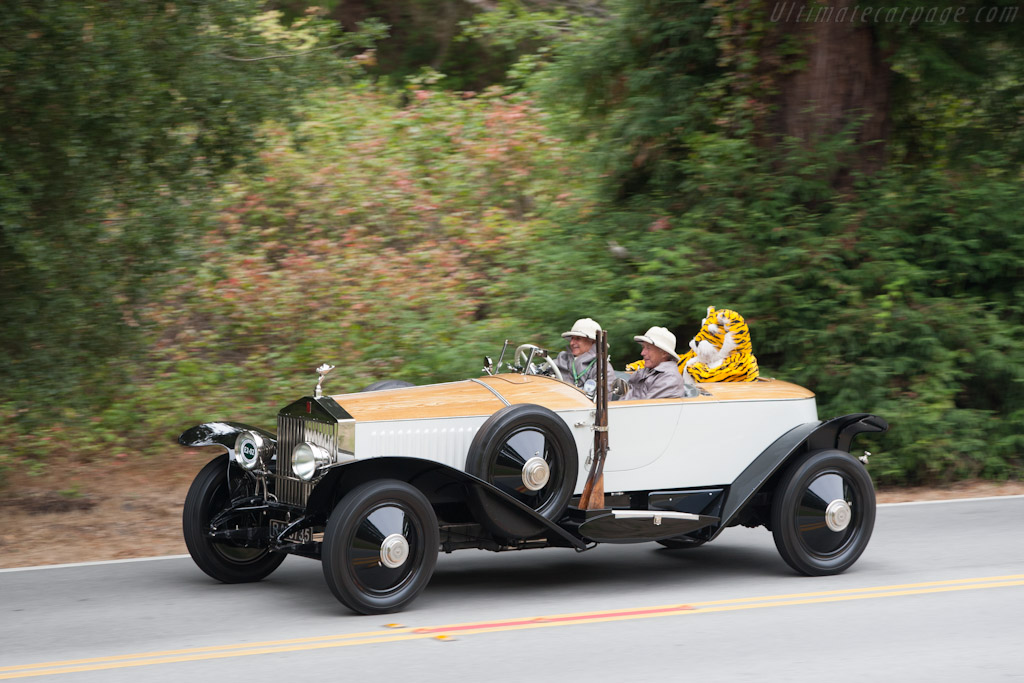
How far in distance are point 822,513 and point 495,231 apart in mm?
9252

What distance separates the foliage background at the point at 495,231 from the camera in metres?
9.45

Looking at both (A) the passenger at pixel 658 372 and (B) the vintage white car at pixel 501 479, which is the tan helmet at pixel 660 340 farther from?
(B) the vintage white car at pixel 501 479

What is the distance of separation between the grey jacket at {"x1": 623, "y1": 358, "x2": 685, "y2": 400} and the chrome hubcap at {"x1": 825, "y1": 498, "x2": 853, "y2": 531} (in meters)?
1.22

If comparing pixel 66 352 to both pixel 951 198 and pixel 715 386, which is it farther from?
pixel 951 198

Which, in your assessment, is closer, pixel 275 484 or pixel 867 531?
pixel 275 484

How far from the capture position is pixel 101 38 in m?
9.02

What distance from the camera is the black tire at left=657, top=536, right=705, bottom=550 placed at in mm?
7727

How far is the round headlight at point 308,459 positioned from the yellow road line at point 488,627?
0.96 metres

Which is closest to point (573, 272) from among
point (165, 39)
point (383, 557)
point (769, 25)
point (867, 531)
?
point (769, 25)

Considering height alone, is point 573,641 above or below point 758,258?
below

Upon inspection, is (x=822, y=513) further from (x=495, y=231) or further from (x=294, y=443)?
(x=495, y=231)

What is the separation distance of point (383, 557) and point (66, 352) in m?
4.72

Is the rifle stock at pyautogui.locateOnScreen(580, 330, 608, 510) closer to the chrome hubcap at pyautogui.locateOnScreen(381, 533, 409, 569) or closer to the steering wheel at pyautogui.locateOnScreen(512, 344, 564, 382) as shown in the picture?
the steering wheel at pyautogui.locateOnScreen(512, 344, 564, 382)

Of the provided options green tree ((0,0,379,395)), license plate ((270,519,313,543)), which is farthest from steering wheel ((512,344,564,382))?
green tree ((0,0,379,395))
